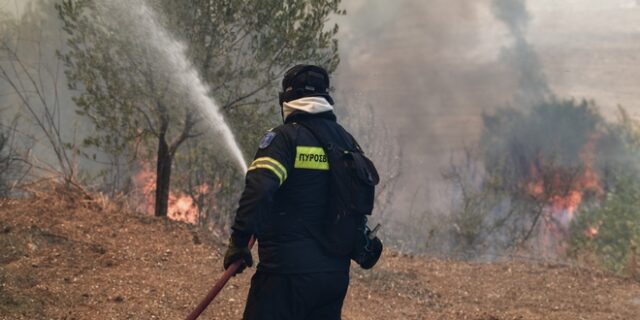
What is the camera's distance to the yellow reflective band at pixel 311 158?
11.3ft

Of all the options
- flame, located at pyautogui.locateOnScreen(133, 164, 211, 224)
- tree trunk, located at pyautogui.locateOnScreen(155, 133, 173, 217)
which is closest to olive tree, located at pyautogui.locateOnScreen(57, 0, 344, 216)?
tree trunk, located at pyautogui.locateOnScreen(155, 133, 173, 217)

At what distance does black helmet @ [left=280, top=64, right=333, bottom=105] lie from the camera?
362 cm

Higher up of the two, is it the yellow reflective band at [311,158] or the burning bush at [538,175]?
the yellow reflective band at [311,158]

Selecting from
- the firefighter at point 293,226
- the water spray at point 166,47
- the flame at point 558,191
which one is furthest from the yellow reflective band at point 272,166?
the flame at point 558,191

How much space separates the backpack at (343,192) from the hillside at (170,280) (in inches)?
103

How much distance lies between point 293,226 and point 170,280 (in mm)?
3374

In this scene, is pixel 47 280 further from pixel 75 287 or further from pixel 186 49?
pixel 186 49

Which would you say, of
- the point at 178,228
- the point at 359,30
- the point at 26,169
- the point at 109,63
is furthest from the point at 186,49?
the point at 359,30

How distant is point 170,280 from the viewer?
639 cm

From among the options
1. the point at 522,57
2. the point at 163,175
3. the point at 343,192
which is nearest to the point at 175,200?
the point at 163,175

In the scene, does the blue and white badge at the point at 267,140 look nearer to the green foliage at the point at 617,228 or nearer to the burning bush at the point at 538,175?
the burning bush at the point at 538,175

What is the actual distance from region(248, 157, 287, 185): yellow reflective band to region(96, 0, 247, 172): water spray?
4.48 m

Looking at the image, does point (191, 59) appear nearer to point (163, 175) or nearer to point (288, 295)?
point (163, 175)

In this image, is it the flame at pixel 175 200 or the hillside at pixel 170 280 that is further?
the flame at pixel 175 200
